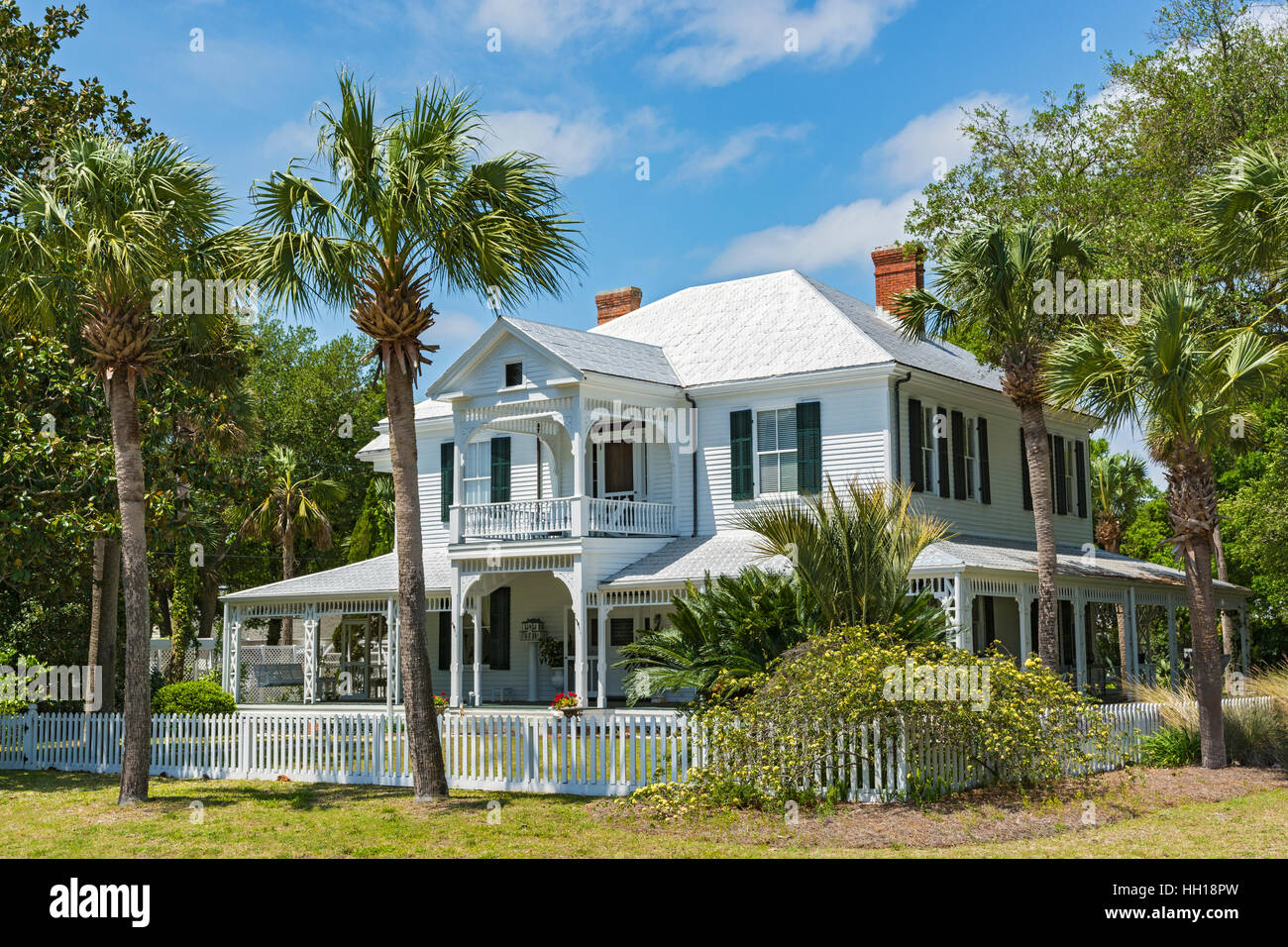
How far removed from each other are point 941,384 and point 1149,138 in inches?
297

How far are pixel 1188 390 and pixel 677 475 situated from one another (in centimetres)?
1126

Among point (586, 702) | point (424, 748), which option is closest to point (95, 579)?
point (586, 702)

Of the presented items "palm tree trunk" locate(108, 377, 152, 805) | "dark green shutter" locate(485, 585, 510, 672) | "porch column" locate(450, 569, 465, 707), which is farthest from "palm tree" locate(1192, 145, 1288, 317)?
"dark green shutter" locate(485, 585, 510, 672)

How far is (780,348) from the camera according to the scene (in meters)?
25.2

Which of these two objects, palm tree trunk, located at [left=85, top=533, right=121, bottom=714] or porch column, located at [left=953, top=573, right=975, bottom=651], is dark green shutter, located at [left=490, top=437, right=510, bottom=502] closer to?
palm tree trunk, located at [left=85, top=533, right=121, bottom=714]

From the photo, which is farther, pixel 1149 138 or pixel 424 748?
pixel 1149 138

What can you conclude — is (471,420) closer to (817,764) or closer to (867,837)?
(817,764)

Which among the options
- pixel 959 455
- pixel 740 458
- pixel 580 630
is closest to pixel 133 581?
pixel 580 630

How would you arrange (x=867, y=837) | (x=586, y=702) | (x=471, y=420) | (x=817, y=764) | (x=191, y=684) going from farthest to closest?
(x=471, y=420), (x=586, y=702), (x=191, y=684), (x=817, y=764), (x=867, y=837)

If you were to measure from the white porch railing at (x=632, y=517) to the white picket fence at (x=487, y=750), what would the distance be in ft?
23.2

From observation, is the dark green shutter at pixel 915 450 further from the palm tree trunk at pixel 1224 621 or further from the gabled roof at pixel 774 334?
the palm tree trunk at pixel 1224 621

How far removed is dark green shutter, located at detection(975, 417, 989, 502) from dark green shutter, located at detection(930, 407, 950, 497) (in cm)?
156

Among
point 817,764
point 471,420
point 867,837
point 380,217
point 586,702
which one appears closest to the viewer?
point 867,837

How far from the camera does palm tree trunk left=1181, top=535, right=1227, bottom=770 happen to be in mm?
16984
